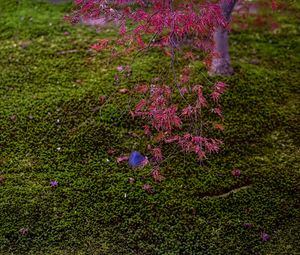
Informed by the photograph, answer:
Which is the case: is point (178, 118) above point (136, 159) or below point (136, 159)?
above

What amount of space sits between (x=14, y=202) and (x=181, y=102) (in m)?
2.38

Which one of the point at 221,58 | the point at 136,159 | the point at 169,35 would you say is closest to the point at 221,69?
the point at 221,58

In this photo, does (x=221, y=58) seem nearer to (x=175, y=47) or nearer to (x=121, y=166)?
(x=175, y=47)

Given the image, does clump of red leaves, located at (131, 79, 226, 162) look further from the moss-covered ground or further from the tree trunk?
the tree trunk

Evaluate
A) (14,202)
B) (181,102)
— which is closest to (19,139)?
(14,202)

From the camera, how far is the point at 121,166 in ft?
17.3

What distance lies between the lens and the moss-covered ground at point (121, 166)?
182 inches

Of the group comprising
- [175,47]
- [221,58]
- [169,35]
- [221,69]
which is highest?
[169,35]

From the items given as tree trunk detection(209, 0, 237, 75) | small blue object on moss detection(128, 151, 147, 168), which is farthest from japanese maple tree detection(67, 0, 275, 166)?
small blue object on moss detection(128, 151, 147, 168)

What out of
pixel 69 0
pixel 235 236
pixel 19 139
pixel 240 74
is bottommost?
pixel 235 236

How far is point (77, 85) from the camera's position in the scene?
20.2ft

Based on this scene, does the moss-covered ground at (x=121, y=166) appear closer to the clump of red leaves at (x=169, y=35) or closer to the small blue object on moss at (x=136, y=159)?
the small blue object on moss at (x=136, y=159)

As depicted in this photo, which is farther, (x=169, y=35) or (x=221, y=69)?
(x=221, y=69)

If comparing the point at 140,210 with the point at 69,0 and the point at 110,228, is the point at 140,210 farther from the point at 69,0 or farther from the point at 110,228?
the point at 69,0
